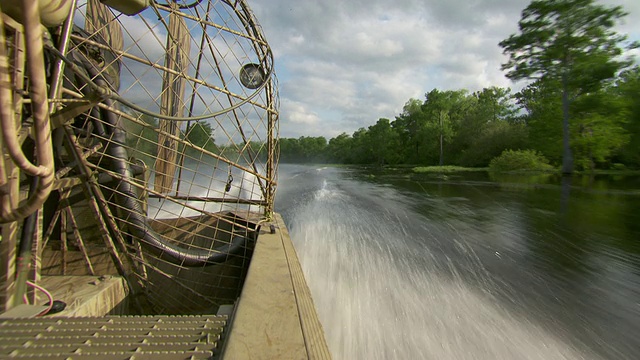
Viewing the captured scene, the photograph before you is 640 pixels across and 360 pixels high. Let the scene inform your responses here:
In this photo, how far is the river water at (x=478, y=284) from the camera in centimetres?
241

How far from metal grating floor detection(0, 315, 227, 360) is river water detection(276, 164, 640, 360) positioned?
137 centimetres

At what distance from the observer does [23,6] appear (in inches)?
43.5

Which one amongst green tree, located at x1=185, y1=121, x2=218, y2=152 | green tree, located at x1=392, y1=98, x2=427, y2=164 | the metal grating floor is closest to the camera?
the metal grating floor

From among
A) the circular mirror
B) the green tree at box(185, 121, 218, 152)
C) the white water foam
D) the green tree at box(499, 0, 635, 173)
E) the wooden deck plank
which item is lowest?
the white water foam

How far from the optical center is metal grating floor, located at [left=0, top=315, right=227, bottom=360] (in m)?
1.27

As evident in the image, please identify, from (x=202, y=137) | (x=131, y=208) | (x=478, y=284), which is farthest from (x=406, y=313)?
(x=202, y=137)

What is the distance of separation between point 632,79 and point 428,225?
28601mm

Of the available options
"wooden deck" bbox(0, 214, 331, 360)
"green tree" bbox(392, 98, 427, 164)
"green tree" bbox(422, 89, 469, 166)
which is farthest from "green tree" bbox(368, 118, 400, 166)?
"wooden deck" bbox(0, 214, 331, 360)

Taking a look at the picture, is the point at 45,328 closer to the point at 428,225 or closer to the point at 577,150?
the point at 428,225

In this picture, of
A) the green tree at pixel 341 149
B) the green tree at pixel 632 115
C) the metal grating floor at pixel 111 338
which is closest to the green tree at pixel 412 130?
the green tree at pixel 341 149

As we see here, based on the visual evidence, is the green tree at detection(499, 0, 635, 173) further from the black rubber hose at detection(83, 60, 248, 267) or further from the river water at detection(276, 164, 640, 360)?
the black rubber hose at detection(83, 60, 248, 267)

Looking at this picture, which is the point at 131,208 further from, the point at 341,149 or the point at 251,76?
the point at 341,149

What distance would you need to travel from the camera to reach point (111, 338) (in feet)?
4.57

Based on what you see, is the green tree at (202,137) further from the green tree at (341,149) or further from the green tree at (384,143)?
the green tree at (341,149)
